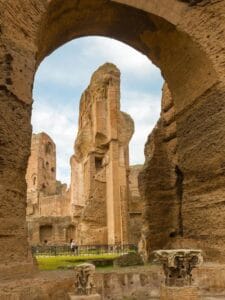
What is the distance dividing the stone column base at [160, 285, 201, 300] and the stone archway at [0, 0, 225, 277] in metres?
2.14

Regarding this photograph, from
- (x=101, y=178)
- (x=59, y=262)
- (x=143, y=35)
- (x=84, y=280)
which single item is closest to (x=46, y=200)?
(x=101, y=178)

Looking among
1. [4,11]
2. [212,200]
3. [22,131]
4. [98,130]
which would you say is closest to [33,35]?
[4,11]

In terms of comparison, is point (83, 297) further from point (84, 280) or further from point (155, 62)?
point (155, 62)

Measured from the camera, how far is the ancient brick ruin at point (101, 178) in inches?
840

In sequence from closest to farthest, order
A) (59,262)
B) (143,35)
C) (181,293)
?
(181,293)
(143,35)
(59,262)

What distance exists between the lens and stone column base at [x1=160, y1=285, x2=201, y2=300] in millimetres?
5376

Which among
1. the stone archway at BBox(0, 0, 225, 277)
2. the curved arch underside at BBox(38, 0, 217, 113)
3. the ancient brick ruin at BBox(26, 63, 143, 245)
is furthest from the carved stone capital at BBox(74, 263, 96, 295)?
the ancient brick ruin at BBox(26, 63, 143, 245)

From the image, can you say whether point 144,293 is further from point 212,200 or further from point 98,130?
point 98,130

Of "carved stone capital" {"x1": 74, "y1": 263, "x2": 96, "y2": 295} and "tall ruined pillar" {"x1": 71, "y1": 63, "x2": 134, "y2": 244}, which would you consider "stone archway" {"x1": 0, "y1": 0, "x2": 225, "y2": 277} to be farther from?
"tall ruined pillar" {"x1": 71, "y1": 63, "x2": 134, "y2": 244}

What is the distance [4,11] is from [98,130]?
54.8 feet

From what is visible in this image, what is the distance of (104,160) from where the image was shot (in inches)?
918

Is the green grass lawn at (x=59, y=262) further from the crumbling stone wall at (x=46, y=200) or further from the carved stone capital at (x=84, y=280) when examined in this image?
the crumbling stone wall at (x=46, y=200)

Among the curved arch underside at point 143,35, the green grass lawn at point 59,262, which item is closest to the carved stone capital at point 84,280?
the green grass lawn at point 59,262

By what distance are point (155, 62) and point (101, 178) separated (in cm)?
1373
